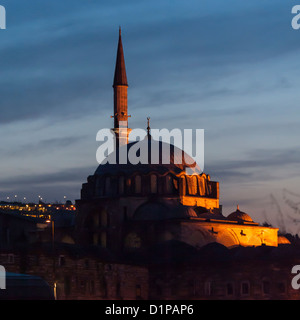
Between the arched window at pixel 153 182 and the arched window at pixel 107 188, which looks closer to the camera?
the arched window at pixel 153 182

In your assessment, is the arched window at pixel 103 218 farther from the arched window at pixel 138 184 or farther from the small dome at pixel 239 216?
the small dome at pixel 239 216

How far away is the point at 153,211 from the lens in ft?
318

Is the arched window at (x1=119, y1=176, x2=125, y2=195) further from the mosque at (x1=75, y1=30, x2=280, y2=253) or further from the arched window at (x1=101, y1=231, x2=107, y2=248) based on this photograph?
the arched window at (x1=101, y1=231, x2=107, y2=248)

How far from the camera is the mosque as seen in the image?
9431 centimetres

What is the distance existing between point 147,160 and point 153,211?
586 centimetres

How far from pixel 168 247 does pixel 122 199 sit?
9464 millimetres

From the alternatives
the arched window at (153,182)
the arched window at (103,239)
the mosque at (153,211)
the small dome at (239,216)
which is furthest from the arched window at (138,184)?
the small dome at (239,216)

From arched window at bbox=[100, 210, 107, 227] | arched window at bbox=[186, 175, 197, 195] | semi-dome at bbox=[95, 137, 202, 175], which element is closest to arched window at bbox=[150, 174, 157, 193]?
semi-dome at bbox=[95, 137, 202, 175]

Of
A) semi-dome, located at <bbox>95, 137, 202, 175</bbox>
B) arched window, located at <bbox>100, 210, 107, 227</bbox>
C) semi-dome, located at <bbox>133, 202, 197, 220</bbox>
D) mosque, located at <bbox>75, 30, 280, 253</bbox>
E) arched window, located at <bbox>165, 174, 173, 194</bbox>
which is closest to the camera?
mosque, located at <bbox>75, 30, 280, 253</bbox>

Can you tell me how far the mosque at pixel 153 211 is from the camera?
94.3 metres

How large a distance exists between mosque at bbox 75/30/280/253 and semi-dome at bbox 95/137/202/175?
0.11 meters

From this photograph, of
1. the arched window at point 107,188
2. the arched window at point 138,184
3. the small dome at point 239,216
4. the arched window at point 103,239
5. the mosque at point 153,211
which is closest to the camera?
the mosque at point 153,211

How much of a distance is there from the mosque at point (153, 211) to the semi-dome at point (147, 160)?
106mm
